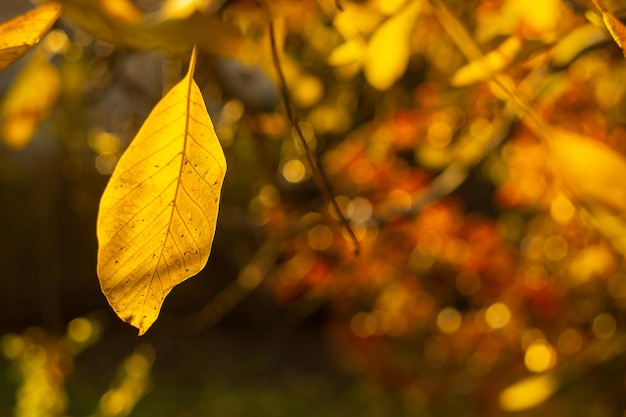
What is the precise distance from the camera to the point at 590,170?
1.55 ft

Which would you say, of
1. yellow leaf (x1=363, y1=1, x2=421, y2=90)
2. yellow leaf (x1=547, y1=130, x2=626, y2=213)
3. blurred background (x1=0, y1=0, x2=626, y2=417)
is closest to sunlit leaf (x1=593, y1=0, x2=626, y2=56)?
blurred background (x1=0, y1=0, x2=626, y2=417)

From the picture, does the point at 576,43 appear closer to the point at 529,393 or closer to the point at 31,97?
the point at 529,393

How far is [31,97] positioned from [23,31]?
39cm

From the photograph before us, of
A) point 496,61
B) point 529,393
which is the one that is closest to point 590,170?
point 496,61

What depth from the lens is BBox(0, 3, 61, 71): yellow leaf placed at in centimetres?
36

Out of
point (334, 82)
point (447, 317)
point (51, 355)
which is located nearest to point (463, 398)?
point (447, 317)

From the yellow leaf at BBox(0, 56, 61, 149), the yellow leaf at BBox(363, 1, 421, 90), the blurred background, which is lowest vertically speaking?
the blurred background

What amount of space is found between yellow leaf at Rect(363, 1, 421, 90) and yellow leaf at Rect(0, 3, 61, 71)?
10.1 inches

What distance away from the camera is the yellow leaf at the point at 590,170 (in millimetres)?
473

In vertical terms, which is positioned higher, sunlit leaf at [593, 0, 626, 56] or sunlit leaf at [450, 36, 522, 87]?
sunlit leaf at [593, 0, 626, 56]

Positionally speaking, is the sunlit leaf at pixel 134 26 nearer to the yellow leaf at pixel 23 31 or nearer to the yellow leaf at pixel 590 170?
the yellow leaf at pixel 23 31

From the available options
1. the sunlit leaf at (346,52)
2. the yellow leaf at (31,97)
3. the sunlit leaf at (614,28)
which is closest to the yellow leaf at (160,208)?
the sunlit leaf at (614,28)

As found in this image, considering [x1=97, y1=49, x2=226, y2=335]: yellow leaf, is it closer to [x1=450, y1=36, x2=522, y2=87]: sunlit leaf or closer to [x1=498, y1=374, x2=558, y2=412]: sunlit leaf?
[x1=450, y1=36, x2=522, y2=87]: sunlit leaf

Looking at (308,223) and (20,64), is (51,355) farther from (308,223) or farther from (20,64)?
(20,64)
